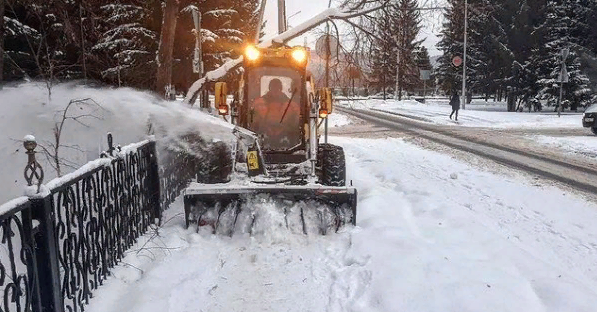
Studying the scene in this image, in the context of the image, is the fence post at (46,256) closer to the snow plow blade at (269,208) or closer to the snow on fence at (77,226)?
the snow on fence at (77,226)

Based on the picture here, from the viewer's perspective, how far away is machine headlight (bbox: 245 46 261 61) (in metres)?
7.16

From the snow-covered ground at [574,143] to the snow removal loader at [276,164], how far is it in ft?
30.4

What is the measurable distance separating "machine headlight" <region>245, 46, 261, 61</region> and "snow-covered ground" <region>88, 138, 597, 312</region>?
258cm

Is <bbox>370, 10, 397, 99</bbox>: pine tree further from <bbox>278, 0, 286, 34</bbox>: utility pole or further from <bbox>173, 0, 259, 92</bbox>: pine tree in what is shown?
<bbox>173, 0, 259, 92</bbox>: pine tree

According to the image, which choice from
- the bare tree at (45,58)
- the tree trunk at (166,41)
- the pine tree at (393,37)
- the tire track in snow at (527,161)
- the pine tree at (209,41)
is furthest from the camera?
the pine tree at (209,41)

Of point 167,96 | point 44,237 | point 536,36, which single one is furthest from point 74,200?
point 536,36

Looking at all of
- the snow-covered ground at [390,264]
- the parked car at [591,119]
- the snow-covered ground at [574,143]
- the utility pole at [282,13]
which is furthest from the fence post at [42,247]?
the parked car at [591,119]

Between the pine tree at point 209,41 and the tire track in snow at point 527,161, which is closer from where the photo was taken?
the tire track in snow at point 527,161

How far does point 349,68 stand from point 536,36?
27856mm

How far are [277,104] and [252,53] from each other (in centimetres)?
91

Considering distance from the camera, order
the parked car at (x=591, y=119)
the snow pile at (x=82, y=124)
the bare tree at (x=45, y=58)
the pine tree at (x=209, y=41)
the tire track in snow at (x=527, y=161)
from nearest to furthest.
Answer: the snow pile at (x=82, y=124) → the bare tree at (x=45, y=58) → the tire track in snow at (x=527, y=161) → the parked car at (x=591, y=119) → the pine tree at (x=209, y=41)

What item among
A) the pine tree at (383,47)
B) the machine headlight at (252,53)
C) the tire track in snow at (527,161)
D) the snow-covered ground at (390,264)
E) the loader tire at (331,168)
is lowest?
the snow-covered ground at (390,264)

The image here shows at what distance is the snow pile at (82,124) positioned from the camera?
7594 millimetres

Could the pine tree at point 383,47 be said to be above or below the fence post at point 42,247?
above
